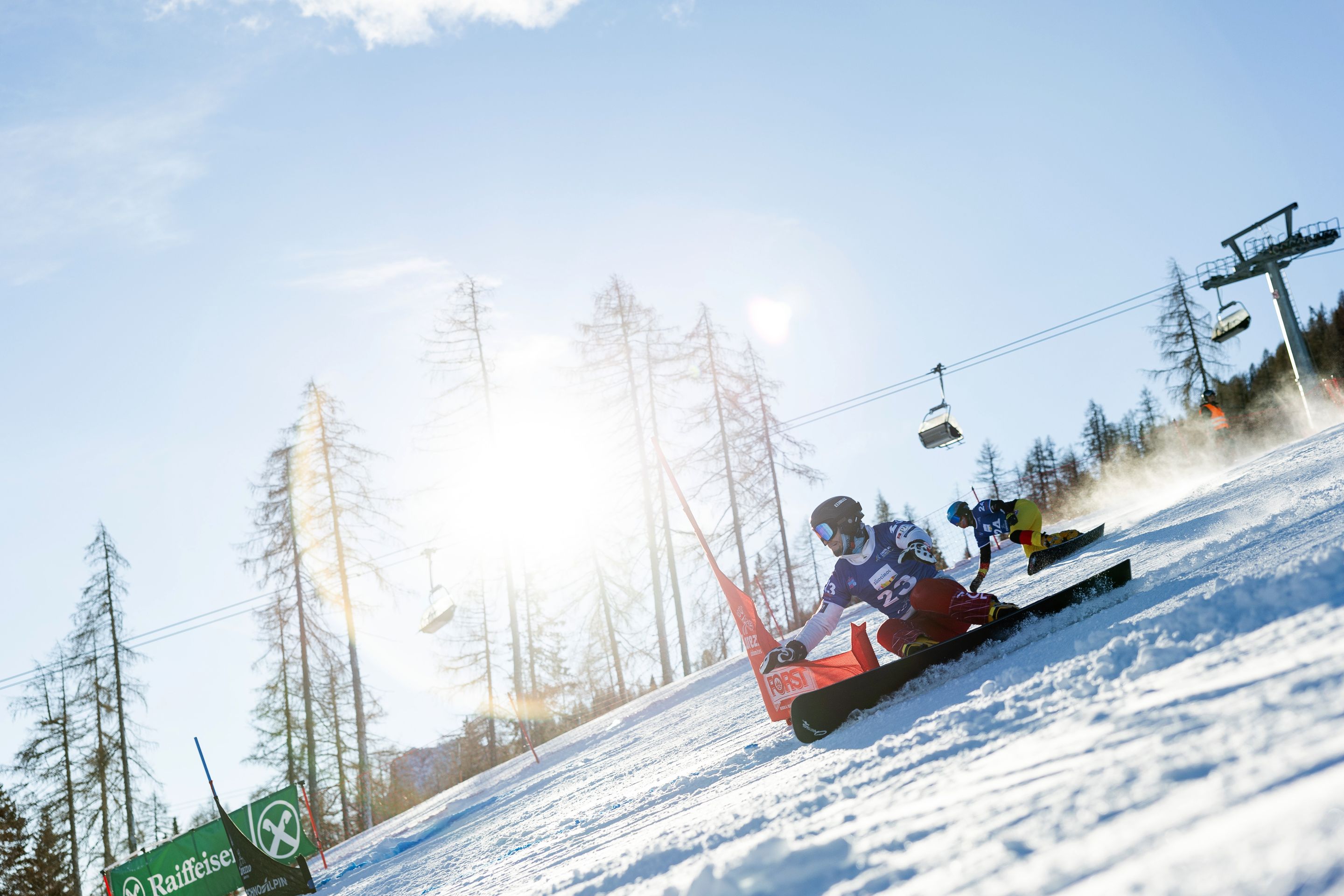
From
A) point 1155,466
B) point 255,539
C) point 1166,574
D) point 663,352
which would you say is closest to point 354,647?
point 255,539

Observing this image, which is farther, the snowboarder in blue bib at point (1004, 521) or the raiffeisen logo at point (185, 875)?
the raiffeisen logo at point (185, 875)

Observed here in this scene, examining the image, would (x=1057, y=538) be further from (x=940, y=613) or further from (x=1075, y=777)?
(x=1075, y=777)

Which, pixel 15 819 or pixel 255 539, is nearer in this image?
pixel 255 539

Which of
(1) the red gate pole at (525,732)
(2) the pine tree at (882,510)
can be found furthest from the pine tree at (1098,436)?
(1) the red gate pole at (525,732)

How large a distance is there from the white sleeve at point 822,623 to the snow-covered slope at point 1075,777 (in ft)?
1.96

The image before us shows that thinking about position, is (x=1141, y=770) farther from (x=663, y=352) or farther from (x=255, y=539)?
(x=255, y=539)

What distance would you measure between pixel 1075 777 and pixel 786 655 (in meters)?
2.88

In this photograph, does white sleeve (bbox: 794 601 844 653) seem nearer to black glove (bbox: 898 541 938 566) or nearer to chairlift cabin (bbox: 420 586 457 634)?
black glove (bbox: 898 541 938 566)

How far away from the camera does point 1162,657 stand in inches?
85.7

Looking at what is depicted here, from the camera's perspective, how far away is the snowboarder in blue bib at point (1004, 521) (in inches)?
312

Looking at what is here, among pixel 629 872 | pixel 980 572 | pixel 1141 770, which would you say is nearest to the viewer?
pixel 1141 770

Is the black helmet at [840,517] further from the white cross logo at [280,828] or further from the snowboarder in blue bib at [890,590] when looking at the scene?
the white cross logo at [280,828]

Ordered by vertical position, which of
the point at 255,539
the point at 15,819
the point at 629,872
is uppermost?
the point at 255,539

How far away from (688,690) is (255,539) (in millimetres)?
17084
